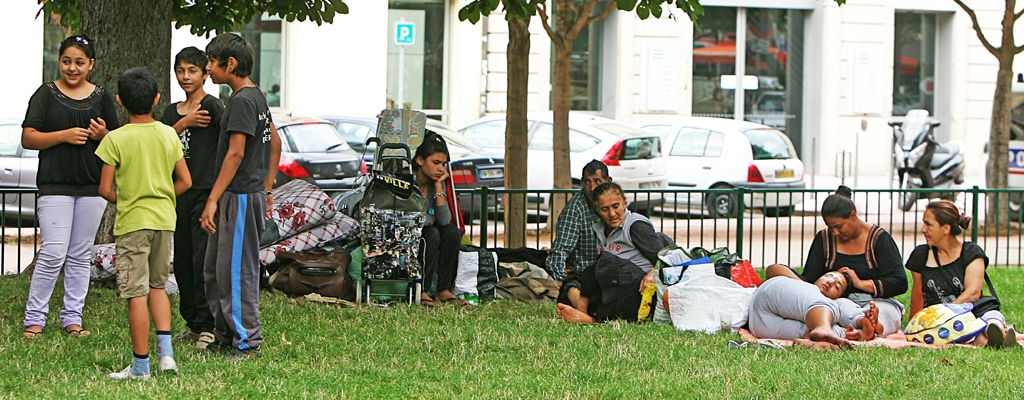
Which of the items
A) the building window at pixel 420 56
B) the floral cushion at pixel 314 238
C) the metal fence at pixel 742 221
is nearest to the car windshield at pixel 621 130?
the metal fence at pixel 742 221

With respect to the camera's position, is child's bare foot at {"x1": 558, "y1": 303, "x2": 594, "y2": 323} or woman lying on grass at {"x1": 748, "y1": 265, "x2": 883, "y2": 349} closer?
woman lying on grass at {"x1": 748, "y1": 265, "x2": 883, "y2": 349}

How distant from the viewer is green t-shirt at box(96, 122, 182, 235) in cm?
605

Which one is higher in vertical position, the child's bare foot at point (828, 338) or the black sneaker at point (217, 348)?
the child's bare foot at point (828, 338)

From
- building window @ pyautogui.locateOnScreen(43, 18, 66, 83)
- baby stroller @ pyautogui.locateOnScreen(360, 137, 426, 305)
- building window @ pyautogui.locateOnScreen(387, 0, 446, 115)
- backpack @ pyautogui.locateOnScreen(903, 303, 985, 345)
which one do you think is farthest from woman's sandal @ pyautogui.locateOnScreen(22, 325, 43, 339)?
building window @ pyautogui.locateOnScreen(387, 0, 446, 115)

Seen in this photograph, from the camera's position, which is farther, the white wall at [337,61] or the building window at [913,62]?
the building window at [913,62]

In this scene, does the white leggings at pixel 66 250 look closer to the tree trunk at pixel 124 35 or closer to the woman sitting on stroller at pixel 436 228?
the tree trunk at pixel 124 35

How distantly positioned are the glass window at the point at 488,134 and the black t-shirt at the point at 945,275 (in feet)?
34.6

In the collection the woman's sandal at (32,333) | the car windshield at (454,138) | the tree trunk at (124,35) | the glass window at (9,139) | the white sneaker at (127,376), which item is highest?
the tree trunk at (124,35)

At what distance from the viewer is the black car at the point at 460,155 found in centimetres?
1622

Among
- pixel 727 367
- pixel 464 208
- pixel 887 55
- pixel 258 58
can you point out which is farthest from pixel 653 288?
pixel 887 55

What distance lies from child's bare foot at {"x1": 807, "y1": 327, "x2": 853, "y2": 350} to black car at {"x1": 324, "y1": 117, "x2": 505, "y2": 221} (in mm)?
7171

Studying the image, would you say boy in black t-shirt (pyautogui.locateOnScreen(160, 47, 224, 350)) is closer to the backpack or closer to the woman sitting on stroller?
the woman sitting on stroller

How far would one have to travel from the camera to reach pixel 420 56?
24906 mm

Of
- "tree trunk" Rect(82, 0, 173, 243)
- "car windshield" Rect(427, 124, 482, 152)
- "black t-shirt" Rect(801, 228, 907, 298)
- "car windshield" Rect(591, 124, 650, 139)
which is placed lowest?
"black t-shirt" Rect(801, 228, 907, 298)
